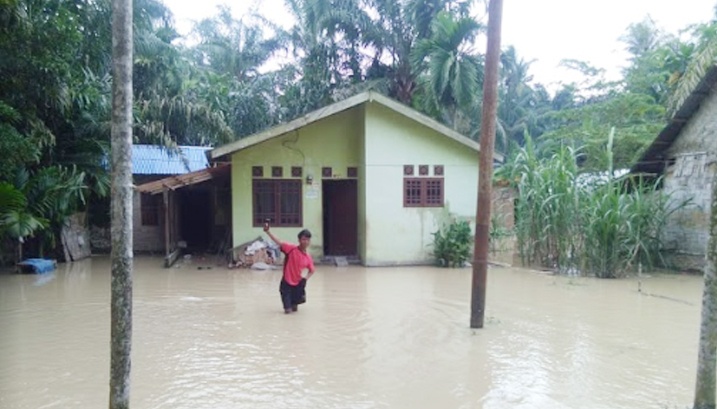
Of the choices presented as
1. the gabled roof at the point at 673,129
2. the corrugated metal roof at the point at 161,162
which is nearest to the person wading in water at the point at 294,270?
the gabled roof at the point at 673,129

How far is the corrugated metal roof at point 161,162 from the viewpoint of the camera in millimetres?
18609

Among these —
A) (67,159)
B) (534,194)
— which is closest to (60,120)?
(67,159)

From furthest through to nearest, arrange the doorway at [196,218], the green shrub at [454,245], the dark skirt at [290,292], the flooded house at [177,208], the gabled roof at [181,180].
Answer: the doorway at [196,218] → the flooded house at [177,208] → the green shrub at [454,245] → the gabled roof at [181,180] → the dark skirt at [290,292]

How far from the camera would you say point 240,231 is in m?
15.0

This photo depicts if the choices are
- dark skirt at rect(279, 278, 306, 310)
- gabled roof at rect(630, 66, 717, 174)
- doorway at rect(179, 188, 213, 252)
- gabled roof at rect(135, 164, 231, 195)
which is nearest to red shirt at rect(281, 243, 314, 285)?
dark skirt at rect(279, 278, 306, 310)

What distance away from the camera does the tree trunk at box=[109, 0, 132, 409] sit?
338 centimetres

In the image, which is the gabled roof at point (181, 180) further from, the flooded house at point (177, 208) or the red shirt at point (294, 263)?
the red shirt at point (294, 263)

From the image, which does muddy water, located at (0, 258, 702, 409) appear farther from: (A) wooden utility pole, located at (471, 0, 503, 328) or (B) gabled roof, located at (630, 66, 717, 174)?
(B) gabled roof, located at (630, 66, 717, 174)

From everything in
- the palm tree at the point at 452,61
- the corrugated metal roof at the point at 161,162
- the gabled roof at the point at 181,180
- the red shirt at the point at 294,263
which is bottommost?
the red shirt at the point at 294,263

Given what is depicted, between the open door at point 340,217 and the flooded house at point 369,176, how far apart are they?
333 millimetres

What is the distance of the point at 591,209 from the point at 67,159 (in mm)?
12593

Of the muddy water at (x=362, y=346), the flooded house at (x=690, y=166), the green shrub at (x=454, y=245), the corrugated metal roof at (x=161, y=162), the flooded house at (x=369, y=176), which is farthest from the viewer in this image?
the corrugated metal roof at (x=161, y=162)

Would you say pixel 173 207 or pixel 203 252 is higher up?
pixel 173 207

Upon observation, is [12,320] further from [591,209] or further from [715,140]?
[715,140]
